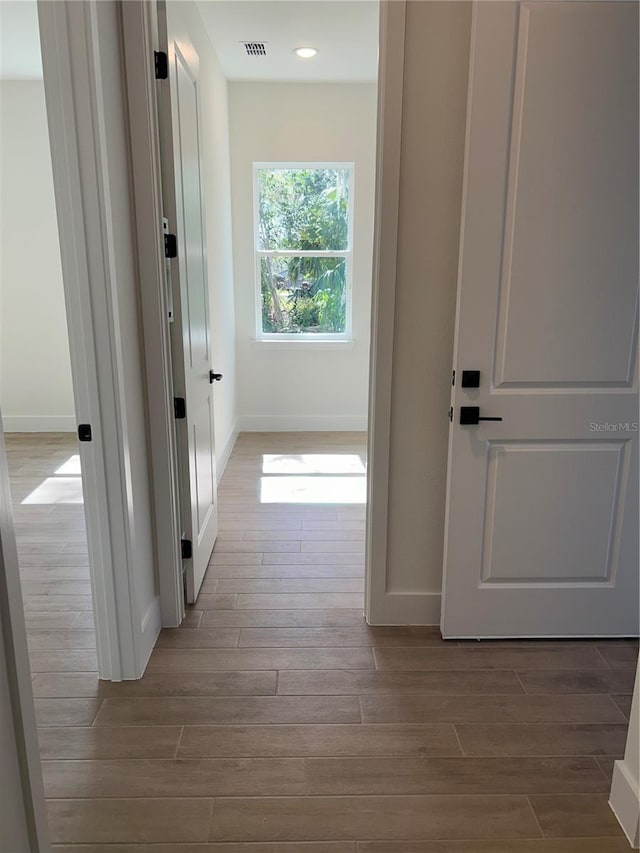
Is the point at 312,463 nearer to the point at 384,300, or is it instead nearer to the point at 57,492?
the point at 57,492

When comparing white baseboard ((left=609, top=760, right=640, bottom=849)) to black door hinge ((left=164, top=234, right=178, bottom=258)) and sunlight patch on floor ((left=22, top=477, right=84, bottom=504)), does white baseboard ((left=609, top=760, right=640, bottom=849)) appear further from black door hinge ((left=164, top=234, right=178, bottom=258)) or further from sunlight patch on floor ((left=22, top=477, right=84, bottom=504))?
sunlight patch on floor ((left=22, top=477, right=84, bottom=504))

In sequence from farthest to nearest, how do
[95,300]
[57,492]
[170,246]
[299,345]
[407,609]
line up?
1. [299,345]
2. [57,492]
3. [407,609]
4. [170,246]
5. [95,300]

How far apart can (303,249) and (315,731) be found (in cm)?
416

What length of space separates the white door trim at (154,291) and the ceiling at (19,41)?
149 cm

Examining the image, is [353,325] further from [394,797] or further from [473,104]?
[394,797]

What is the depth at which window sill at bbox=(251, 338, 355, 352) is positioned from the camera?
208 inches

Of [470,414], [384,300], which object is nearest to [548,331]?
[470,414]

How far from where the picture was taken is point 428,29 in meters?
1.91

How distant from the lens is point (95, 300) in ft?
5.66

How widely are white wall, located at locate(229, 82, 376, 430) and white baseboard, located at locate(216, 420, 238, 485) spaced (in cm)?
32

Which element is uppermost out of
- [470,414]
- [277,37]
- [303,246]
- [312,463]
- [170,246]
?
[277,37]

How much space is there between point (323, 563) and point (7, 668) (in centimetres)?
191

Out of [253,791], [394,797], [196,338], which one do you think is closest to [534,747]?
[394,797]

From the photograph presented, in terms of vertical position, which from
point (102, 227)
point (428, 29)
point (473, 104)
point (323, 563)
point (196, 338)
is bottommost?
point (323, 563)
